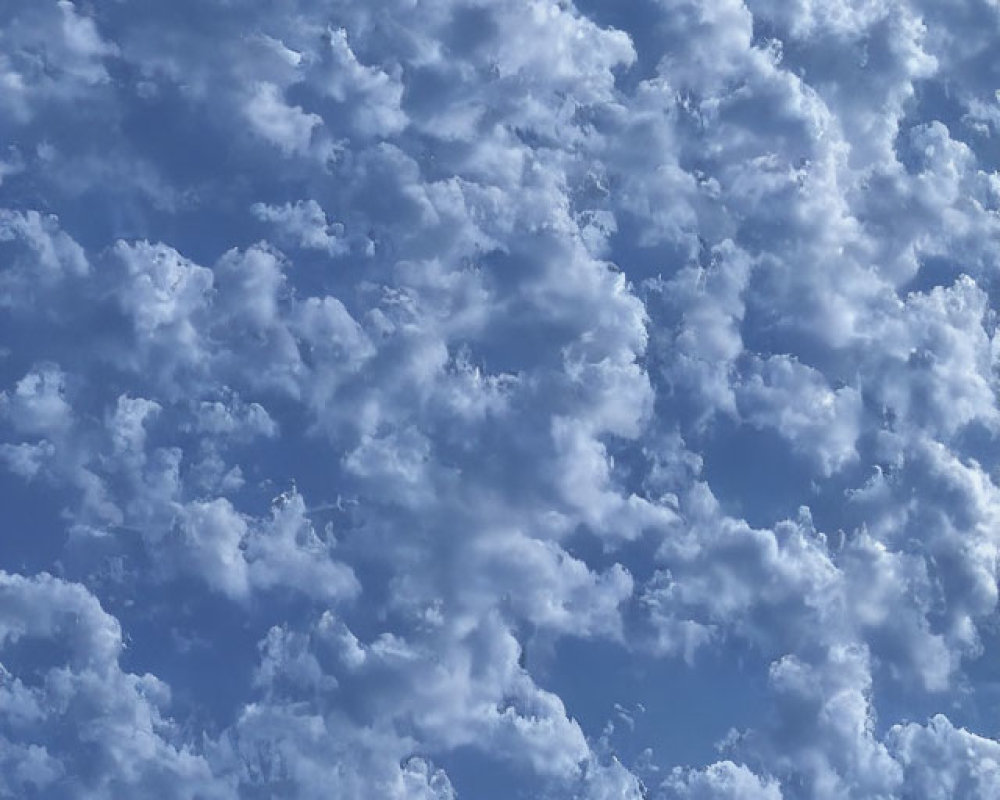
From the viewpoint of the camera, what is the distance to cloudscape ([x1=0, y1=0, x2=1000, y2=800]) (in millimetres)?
14078

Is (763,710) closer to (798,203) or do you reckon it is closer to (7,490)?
(798,203)

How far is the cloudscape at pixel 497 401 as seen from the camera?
14.1 meters

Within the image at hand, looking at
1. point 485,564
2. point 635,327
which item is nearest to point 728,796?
point 485,564

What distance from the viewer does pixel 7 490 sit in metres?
14.3

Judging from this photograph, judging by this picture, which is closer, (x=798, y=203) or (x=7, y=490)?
(x=7, y=490)

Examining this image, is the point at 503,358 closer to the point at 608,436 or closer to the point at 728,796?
the point at 608,436

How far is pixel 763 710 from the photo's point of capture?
14328mm

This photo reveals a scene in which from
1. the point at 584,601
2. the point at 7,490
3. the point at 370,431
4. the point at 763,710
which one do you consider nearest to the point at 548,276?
the point at 370,431

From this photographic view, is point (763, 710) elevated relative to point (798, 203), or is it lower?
lower

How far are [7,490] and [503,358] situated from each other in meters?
5.16

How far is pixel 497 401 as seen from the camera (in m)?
14.8

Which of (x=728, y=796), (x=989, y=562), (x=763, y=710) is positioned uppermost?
(x=989, y=562)

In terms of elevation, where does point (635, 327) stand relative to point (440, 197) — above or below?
below

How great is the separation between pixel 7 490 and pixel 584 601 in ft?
19.2
